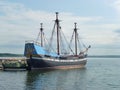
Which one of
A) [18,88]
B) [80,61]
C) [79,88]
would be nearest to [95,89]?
[79,88]

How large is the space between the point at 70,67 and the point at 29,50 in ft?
56.3

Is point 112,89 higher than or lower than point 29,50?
lower

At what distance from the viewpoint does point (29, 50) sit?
95.6m

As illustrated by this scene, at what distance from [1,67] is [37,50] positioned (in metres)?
11.0

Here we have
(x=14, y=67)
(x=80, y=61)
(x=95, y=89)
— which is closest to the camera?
(x=95, y=89)

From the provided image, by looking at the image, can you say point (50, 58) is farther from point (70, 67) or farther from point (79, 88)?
point (79, 88)

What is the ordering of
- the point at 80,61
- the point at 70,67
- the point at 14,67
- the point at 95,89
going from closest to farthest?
the point at 95,89
the point at 14,67
the point at 70,67
the point at 80,61

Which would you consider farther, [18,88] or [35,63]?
[35,63]

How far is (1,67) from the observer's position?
302ft

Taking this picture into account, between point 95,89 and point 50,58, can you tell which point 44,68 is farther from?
point 95,89

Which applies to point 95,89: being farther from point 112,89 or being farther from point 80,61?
point 80,61

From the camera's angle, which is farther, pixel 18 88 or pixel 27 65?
pixel 27 65

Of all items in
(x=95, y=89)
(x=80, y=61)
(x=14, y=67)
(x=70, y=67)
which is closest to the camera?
(x=95, y=89)

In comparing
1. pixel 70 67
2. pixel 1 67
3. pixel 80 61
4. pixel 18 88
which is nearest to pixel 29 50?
pixel 1 67
